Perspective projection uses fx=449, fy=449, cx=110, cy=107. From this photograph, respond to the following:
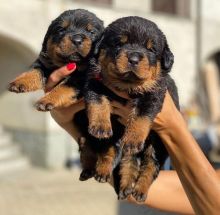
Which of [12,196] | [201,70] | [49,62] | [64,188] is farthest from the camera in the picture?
[201,70]

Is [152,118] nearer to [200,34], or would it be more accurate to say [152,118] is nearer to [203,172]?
[203,172]

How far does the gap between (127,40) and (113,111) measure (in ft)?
1.11

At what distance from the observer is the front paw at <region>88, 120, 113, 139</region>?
6.29 ft

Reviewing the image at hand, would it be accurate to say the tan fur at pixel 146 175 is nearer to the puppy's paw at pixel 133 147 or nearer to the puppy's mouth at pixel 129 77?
the puppy's paw at pixel 133 147

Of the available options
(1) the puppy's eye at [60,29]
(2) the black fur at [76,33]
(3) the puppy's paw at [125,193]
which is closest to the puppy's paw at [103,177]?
(3) the puppy's paw at [125,193]

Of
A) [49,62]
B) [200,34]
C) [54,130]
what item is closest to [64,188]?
[54,130]

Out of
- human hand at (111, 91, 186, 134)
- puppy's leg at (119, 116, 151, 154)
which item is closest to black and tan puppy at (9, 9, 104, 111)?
human hand at (111, 91, 186, 134)

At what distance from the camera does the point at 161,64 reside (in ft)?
6.66

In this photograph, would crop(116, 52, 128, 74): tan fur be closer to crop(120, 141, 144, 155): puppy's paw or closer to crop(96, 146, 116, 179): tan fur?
crop(120, 141, 144, 155): puppy's paw

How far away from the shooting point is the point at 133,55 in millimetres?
1873

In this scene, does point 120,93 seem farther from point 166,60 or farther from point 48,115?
point 48,115

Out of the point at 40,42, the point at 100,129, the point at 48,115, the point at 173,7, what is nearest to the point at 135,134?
the point at 100,129

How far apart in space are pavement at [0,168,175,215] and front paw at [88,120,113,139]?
3858 mm

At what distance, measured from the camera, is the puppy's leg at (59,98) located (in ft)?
6.55
